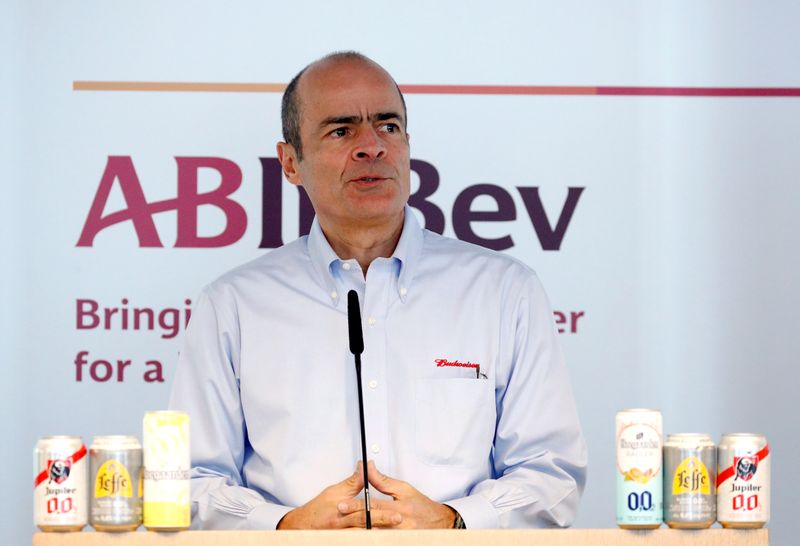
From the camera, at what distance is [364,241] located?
315 cm

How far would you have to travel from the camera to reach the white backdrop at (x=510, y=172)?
12.5 ft

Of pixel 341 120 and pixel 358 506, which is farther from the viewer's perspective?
pixel 341 120

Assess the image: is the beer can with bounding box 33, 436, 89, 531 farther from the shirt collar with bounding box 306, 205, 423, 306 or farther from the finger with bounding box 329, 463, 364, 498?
the shirt collar with bounding box 306, 205, 423, 306

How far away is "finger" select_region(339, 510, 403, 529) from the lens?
103 inches

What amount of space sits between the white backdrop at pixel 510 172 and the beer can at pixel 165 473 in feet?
5.34

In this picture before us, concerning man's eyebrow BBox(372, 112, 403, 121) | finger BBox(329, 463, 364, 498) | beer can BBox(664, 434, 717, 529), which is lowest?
finger BBox(329, 463, 364, 498)

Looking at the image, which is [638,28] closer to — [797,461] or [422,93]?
[422,93]

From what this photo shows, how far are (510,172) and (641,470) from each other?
5.77 ft

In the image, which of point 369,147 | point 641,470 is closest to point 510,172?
point 369,147

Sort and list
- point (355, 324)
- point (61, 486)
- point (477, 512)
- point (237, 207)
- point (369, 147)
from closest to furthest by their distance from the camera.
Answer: point (61, 486), point (355, 324), point (477, 512), point (369, 147), point (237, 207)

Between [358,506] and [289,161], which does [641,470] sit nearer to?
[358,506]

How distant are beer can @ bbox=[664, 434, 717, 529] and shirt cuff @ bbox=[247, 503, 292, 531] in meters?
0.86

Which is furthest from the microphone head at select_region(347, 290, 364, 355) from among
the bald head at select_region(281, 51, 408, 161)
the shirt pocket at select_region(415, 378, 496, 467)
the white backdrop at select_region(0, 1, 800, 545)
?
the white backdrop at select_region(0, 1, 800, 545)

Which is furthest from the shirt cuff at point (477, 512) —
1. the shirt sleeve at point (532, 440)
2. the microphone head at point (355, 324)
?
the microphone head at point (355, 324)
